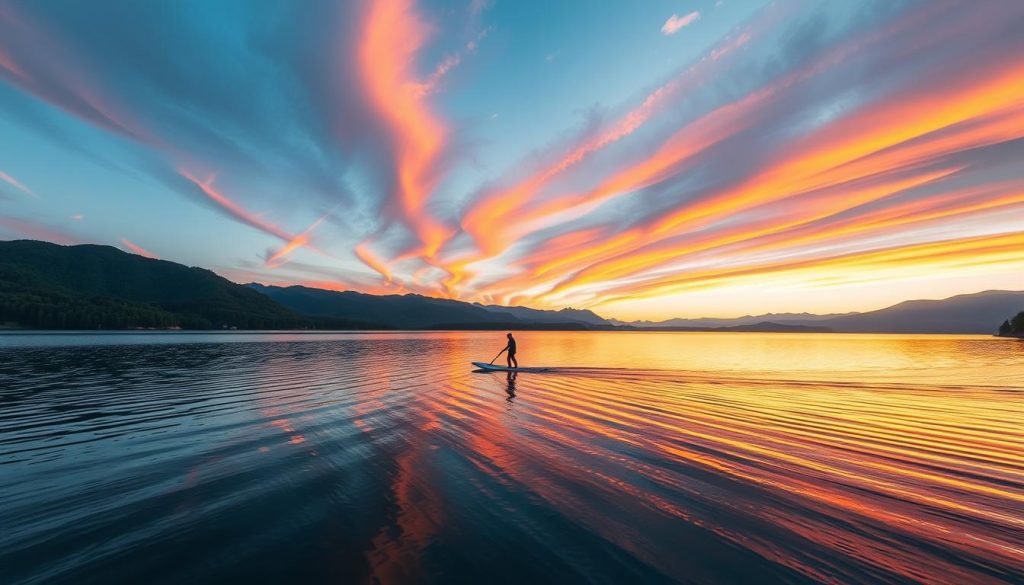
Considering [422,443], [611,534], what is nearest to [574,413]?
[422,443]

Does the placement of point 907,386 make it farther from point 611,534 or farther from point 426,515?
point 426,515

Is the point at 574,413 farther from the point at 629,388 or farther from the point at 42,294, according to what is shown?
the point at 42,294

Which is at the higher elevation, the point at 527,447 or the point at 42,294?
the point at 42,294

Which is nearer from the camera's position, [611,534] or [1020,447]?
[611,534]

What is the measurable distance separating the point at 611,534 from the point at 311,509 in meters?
6.57

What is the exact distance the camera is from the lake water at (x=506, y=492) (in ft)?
21.7

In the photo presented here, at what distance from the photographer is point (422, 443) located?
14.3m

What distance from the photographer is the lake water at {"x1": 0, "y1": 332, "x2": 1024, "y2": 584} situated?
6629 millimetres

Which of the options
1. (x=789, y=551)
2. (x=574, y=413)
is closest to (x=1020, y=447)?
(x=789, y=551)

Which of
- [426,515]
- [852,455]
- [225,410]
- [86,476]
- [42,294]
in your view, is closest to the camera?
[426,515]

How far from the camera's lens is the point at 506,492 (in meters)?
9.80

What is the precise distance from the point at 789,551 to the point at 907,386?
3452 centimetres

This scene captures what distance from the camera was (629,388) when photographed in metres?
28.5

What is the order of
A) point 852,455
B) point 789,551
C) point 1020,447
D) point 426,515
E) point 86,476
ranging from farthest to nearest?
1. point 1020,447
2. point 852,455
3. point 86,476
4. point 426,515
5. point 789,551
